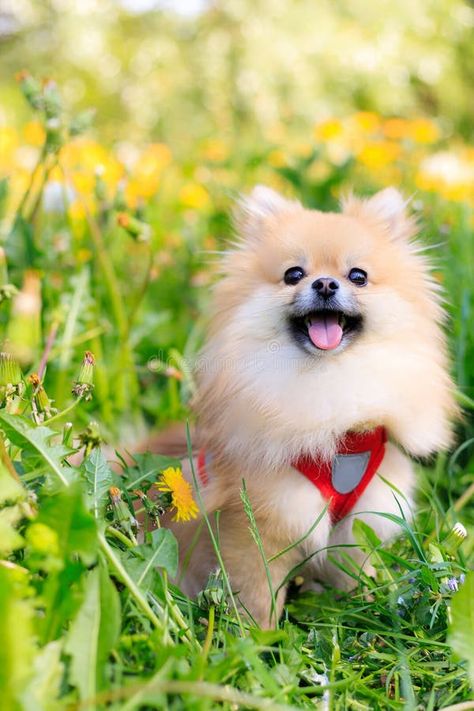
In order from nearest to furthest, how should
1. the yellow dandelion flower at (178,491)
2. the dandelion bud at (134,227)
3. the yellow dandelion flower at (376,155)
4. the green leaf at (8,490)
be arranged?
1. the green leaf at (8,490)
2. the yellow dandelion flower at (178,491)
3. the dandelion bud at (134,227)
4. the yellow dandelion flower at (376,155)

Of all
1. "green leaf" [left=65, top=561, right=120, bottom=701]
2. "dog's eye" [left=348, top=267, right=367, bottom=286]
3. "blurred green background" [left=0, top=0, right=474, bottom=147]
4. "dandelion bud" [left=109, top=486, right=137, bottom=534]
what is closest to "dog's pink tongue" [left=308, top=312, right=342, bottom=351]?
"dog's eye" [left=348, top=267, right=367, bottom=286]

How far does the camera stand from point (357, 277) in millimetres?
2225

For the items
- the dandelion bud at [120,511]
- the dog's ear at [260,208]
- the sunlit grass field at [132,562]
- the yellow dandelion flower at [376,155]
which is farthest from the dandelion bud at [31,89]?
the yellow dandelion flower at [376,155]

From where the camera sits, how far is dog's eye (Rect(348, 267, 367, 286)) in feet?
7.29

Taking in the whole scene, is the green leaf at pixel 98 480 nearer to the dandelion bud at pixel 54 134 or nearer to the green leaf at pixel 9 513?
the green leaf at pixel 9 513

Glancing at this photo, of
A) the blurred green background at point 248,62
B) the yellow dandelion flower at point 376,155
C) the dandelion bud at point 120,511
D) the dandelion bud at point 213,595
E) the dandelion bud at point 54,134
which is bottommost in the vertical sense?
the dandelion bud at point 213,595

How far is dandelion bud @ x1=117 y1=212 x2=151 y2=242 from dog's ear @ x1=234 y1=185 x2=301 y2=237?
14.5 inches

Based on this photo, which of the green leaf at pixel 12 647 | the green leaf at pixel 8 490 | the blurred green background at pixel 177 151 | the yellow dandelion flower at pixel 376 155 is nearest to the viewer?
A: the green leaf at pixel 12 647

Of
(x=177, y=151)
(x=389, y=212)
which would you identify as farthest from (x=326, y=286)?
(x=177, y=151)

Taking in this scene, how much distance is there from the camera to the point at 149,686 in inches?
53.3

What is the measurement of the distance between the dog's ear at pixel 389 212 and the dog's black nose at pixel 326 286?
43cm

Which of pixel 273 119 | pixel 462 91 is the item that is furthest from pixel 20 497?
pixel 462 91

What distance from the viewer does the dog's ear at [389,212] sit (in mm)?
2447

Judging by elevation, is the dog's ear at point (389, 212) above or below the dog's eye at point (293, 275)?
above
